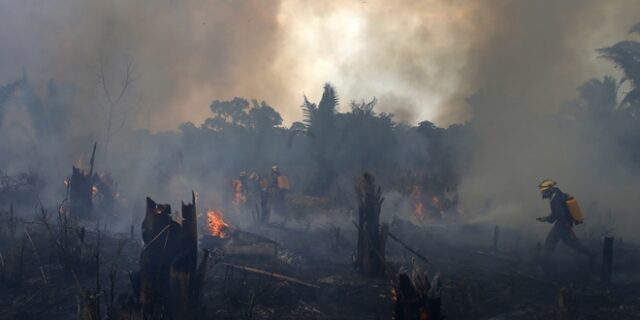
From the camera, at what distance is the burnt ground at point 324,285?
7.96 metres

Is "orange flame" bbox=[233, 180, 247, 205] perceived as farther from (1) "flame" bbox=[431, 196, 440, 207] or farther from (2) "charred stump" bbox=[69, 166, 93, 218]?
(1) "flame" bbox=[431, 196, 440, 207]

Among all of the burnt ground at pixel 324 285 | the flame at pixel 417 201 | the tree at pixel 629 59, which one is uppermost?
the tree at pixel 629 59

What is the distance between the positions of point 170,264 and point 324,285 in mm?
3613

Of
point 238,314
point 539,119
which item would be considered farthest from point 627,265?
point 539,119

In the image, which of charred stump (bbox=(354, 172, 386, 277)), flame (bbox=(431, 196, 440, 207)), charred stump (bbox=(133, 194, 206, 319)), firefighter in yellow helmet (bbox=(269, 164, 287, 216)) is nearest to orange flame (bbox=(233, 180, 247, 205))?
firefighter in yellow helmet (bbox=(269, 164, 287, 216))

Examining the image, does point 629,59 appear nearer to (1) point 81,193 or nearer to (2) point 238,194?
(2) point 238,194

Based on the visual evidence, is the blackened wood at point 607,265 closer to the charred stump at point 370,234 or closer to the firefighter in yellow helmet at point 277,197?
the charred stump at point 370,234

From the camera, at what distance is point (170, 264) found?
276 inches

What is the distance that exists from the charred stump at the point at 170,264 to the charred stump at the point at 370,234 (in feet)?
13.9

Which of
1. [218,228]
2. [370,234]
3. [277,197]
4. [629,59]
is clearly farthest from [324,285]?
[629,59]

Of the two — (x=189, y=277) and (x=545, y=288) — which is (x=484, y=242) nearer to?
(x=545, y=288)

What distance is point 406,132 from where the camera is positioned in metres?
30.8

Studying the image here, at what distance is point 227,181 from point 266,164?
551 cm

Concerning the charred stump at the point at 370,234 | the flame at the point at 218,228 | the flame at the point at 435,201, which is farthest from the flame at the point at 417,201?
the charred stump at the point at 370,234
